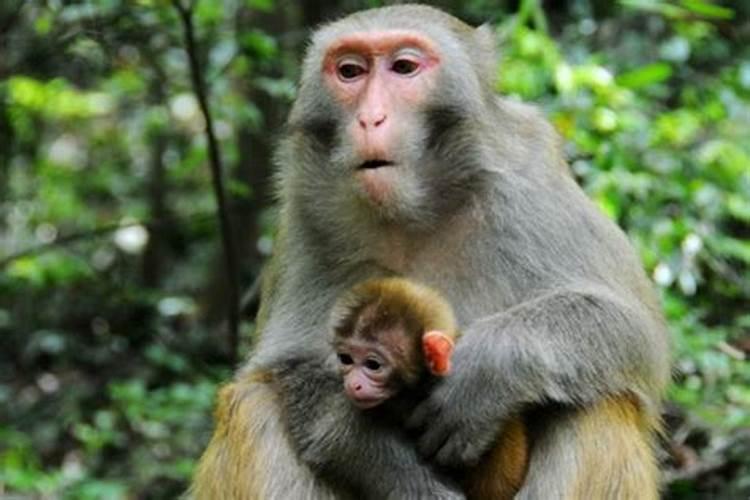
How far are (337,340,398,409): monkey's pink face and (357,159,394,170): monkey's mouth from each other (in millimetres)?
575

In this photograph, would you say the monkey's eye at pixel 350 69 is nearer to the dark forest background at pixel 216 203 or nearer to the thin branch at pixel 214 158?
the dark forest background at pixel 216 203

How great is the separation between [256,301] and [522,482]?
15.1 ft

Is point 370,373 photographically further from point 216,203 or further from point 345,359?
point 216,203

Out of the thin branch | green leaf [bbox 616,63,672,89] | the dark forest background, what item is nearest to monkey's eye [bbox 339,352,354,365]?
the dark forest background

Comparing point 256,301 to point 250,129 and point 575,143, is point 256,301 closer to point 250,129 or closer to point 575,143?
point 250,129

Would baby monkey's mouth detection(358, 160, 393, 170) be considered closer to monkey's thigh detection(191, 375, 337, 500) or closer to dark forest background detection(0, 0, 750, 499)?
monkey's thigh detection(191, 375, 337, 500)

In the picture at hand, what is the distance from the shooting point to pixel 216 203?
31.0 feet

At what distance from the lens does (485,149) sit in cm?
531

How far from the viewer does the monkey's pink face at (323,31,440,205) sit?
5051 millimetres

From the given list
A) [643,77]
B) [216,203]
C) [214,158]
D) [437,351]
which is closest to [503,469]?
[437,351]

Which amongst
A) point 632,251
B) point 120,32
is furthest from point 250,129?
point 632,251

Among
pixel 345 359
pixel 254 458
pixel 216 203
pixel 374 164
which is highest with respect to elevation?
pixel 374 164

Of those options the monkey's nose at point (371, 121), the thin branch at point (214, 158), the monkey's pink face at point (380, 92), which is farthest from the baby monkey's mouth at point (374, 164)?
the thin branch at point (214, 158)

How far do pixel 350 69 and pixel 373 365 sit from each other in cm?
105
